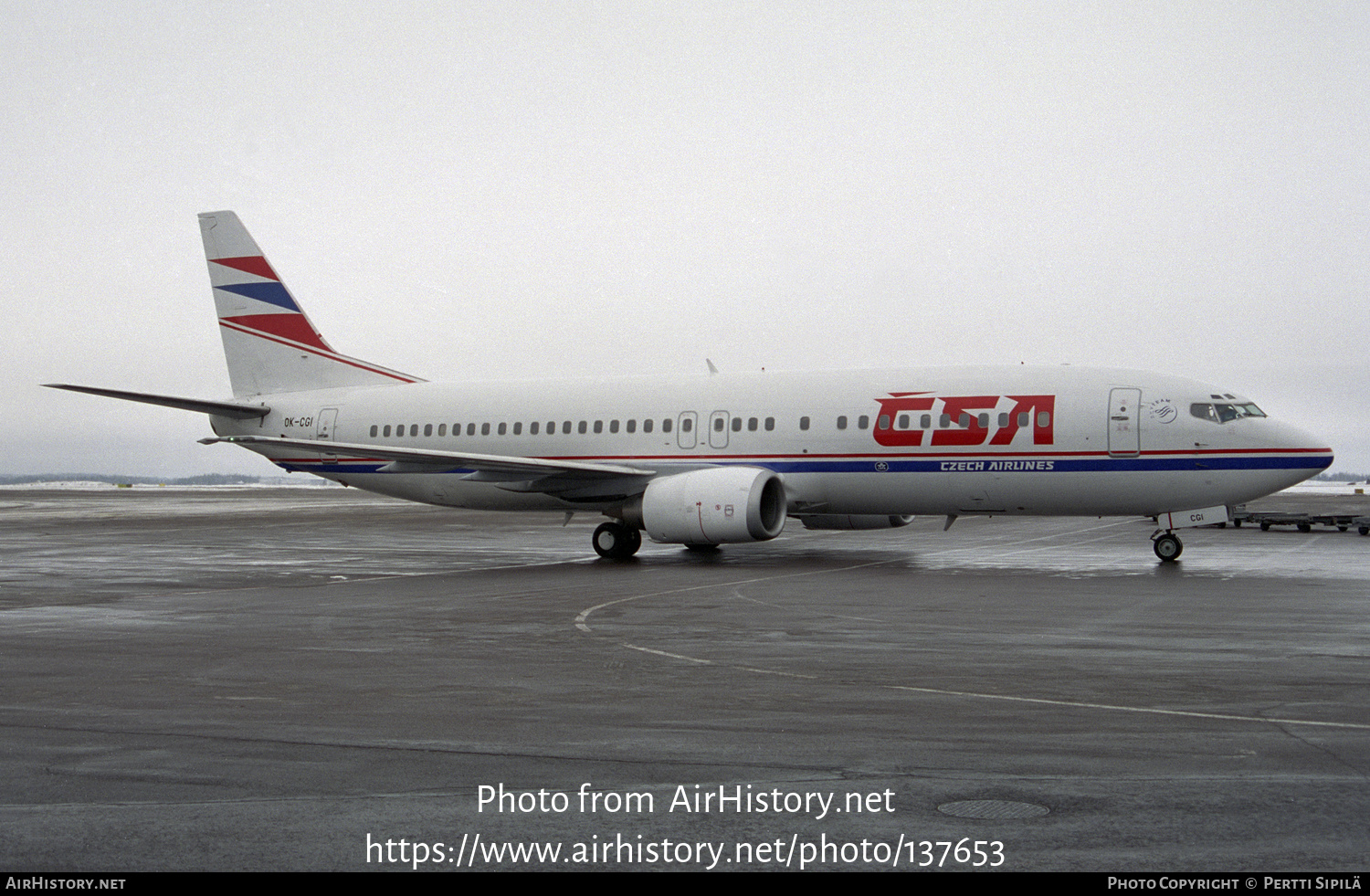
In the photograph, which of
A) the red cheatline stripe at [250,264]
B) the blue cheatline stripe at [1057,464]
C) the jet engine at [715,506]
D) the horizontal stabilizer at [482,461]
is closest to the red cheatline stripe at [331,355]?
the red cheatline stripe at [250,264]

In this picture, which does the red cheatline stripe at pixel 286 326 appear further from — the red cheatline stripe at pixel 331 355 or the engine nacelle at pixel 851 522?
the engine nacelle at pixel 851 522

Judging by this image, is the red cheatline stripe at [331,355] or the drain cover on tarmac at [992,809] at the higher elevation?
the red cheatline stripe at [331,355]

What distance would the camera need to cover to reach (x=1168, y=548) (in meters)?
21.4

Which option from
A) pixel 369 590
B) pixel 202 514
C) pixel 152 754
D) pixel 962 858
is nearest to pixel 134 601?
pixel 369 590

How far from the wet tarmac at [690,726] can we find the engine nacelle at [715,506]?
177 inches

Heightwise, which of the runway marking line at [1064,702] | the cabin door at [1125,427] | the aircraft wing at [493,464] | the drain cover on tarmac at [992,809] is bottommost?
the runway marking line at [1064,702]

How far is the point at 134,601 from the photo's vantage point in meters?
15.5

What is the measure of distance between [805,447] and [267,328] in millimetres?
14735

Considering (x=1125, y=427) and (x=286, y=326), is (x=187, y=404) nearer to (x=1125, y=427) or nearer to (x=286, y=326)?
(x=286, y=326)

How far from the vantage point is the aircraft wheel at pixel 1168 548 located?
21359 mm

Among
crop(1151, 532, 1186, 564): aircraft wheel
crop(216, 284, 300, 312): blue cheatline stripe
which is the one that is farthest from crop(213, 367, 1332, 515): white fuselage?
crop(216, 284, 300, 312): blue cheatline stripe

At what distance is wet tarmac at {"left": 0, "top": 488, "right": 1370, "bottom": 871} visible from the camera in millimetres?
5051
